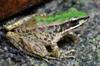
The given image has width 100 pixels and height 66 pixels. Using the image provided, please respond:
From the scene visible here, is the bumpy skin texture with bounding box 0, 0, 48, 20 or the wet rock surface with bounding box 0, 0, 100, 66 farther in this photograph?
the bumpy skin texture with bounding box 0, 0, 48, 20

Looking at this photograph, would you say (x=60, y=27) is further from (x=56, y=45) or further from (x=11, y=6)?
(x=11, y=6)

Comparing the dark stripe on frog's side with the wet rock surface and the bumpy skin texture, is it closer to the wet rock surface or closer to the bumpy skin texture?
the wet rock surface

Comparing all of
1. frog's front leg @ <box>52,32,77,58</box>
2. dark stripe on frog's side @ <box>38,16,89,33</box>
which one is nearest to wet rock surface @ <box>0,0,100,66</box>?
frog's front leg @ <box>52,32,77,58</box>

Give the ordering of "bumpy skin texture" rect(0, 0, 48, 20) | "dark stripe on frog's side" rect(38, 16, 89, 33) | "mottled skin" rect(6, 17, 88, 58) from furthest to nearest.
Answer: "bumpy skin texture" rect(0, 0, 48, 20) < "dark stripe on frog's side" rect(38, 16, 89, 33) < "mottled skin" rect(6, 17, 88, 58)

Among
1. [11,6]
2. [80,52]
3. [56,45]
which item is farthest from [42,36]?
[11,6]

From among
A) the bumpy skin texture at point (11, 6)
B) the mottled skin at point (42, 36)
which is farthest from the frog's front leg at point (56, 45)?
the bumpy skin texture at point (11, 6)

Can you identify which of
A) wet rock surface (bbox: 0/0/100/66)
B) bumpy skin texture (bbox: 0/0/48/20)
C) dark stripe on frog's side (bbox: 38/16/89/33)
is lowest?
wet rock surface (bbox: 0/0/100/66)

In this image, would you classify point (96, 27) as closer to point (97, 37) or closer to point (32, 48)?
point (97, 37)
